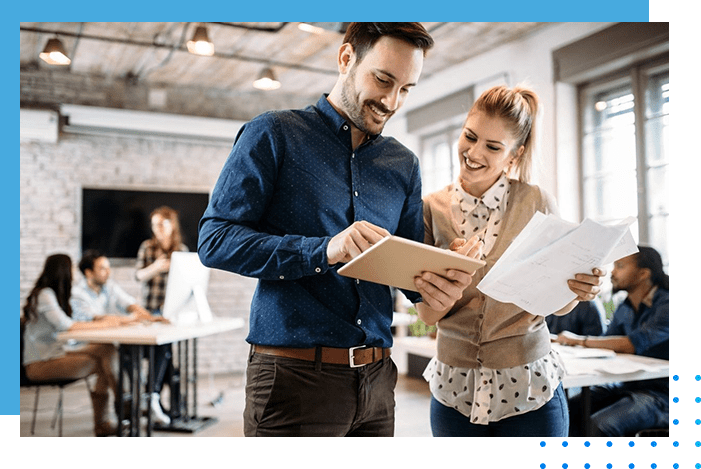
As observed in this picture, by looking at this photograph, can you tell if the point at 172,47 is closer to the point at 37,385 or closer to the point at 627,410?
the point at 37,385

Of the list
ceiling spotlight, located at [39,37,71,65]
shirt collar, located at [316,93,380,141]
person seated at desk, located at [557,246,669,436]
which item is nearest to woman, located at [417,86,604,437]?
shirt collar, located at [316,93,380,141]

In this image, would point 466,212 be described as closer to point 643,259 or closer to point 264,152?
point 264,152

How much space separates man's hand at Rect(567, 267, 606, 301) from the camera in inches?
55.0

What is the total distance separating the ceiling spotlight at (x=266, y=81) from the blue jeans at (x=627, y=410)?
4.74ft

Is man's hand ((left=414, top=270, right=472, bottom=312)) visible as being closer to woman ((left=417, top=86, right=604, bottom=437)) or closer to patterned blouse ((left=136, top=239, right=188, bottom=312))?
woman ((left=417, top=86, right=604, bottom=437))

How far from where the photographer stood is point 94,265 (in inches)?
99.6

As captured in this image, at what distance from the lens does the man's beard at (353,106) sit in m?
1.40

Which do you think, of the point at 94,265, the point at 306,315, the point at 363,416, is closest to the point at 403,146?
the point at 306,315

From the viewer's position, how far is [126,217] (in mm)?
2912

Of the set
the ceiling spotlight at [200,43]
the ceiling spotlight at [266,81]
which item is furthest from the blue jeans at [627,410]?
the ceiling spotlight at [200,43]

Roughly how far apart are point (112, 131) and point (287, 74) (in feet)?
2.28

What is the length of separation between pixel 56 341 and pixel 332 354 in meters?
1.36

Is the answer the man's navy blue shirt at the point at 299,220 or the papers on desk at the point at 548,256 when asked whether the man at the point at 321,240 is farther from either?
the papers on desk at the point at 548,256
